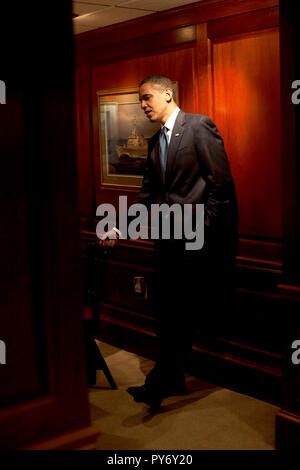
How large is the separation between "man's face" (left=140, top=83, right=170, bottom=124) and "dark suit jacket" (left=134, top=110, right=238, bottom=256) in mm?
113

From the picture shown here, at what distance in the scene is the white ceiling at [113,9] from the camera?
429 centimetres

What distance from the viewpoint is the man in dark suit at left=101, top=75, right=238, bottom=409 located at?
154 inches

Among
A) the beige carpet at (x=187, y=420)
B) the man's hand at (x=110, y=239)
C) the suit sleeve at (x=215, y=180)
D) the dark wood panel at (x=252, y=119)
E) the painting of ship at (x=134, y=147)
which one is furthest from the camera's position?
the painting of ship at (x=134, y=147)

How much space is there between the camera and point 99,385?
15.1 ft

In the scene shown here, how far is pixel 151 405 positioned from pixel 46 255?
228 centimetres

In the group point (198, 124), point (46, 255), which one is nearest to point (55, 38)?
point (46, 255)

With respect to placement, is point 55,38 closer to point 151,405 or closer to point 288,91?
point 288,91

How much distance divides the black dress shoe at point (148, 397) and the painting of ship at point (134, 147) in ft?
6.21

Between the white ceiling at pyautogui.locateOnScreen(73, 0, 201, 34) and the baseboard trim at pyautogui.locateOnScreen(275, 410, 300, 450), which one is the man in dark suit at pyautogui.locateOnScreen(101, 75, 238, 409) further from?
the baseboard trim at pyautogui.locateOnScreen(275, 410, 300, 450)

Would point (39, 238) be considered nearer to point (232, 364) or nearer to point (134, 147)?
point (232, 364)

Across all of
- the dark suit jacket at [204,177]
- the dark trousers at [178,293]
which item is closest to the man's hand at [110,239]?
the dark trousers at [178,293]

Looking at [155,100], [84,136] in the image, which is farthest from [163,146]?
[84,136]

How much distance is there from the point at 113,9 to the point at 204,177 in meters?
1.50

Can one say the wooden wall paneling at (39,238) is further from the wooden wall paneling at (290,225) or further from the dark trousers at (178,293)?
the dark trousers at (178,293)
